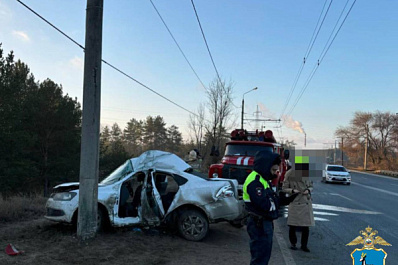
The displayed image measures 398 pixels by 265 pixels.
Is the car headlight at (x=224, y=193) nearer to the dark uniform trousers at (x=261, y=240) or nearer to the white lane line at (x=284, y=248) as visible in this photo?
the white lane line at (x=284, y=248)

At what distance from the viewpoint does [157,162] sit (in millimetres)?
6887

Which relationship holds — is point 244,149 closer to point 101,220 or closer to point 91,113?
point 101,220

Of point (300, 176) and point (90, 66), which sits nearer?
point (300, 176)

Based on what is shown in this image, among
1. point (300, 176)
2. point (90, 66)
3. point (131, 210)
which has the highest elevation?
point (90, 66)

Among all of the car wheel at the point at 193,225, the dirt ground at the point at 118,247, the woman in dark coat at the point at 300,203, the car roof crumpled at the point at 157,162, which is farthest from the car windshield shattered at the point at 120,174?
the woman in dark coat at the point at 300,203

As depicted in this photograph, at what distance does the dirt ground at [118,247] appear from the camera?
4898mm

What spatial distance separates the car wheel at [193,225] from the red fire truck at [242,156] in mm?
2055

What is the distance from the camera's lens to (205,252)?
18.2 feet

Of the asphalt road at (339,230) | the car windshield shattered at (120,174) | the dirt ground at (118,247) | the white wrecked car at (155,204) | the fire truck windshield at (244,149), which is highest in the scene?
the fire truck windshield at (244,149)

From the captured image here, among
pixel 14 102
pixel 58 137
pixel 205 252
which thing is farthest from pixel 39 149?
pixel 205 252

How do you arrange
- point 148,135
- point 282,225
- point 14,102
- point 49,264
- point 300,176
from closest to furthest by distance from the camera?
point 49,264 → point 300,176 → point 282,225 → point 14,102 → point 148,135

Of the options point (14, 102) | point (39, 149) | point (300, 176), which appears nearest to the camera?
point (300, 176)

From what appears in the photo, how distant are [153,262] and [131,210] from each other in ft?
6.24

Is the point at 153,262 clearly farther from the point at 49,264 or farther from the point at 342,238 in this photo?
the point at 342,238
